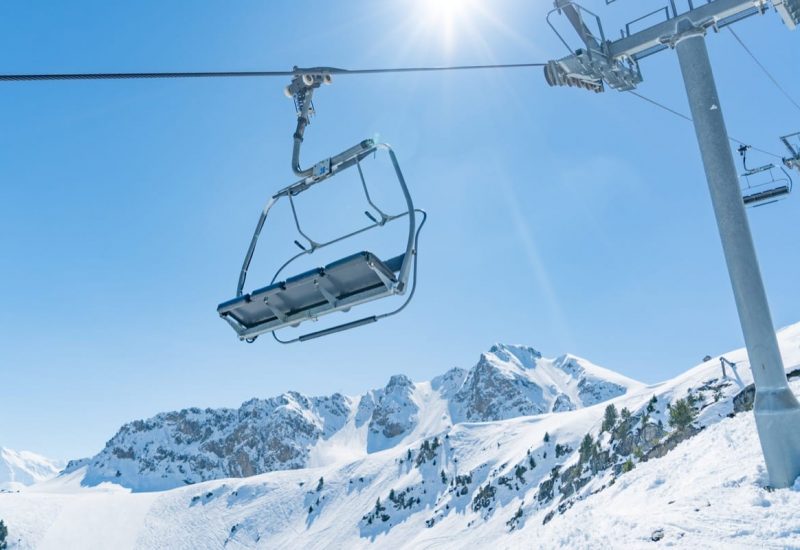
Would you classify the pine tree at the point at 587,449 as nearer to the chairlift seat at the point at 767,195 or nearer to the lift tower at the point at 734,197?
the chairlift seat at the point at 767,195

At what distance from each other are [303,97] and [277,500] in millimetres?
132207

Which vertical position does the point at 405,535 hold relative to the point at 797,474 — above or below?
below

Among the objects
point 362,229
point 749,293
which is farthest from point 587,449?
point 362,229

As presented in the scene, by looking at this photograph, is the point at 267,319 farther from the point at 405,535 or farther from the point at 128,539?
the point at 128,539

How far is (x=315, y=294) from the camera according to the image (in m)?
7.75

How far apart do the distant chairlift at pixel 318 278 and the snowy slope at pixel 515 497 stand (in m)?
5.26

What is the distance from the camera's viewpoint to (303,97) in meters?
8.39

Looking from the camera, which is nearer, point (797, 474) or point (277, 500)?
point (797, 474)

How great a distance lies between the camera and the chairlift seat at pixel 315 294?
23.8 ft

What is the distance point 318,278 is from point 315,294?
0.42 meters

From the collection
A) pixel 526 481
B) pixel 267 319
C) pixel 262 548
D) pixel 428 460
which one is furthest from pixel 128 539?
pixel 267 319

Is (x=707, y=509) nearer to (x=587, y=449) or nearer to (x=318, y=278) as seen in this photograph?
(x=318, y=278)

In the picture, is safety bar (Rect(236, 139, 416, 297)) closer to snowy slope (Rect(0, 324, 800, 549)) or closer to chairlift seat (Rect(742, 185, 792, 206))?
snowy slope (Rect(0, 324, 800, 549))

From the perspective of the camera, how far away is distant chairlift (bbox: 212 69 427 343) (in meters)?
7.37
